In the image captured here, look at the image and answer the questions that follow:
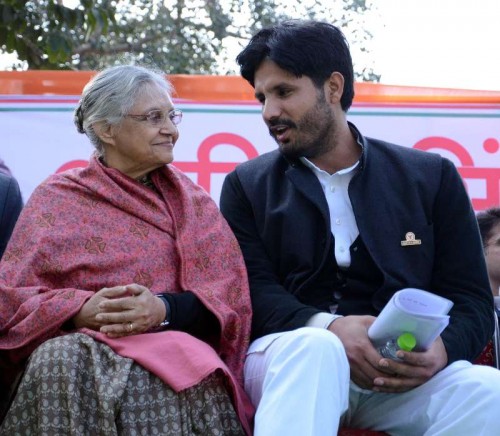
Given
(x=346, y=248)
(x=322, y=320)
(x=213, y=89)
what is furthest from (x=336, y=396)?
(x=213, y=89)

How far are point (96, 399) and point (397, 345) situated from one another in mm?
931

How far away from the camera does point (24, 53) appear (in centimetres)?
736

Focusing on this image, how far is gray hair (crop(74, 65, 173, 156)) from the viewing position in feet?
12.4

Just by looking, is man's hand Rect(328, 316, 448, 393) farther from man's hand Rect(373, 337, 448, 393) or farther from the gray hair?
the gray hair

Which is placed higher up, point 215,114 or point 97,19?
point 97,19

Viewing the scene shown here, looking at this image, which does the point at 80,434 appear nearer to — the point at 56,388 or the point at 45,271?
the point at 56,388

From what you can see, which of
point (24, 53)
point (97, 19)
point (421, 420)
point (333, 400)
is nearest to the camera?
point (333, 400)

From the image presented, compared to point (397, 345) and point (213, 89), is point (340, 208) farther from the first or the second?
point (213, 89)

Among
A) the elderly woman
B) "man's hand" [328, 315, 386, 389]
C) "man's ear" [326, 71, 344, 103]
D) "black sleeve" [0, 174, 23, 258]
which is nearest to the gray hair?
the elderly woman

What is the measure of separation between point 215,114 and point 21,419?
110 inches

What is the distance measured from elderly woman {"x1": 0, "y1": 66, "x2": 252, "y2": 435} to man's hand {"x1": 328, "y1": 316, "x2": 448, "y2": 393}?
380 mm

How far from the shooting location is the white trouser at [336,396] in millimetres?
2842

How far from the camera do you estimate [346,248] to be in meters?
Answer: 3.63

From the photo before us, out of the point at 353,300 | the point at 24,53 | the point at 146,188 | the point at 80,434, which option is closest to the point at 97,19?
the point at 24,53
